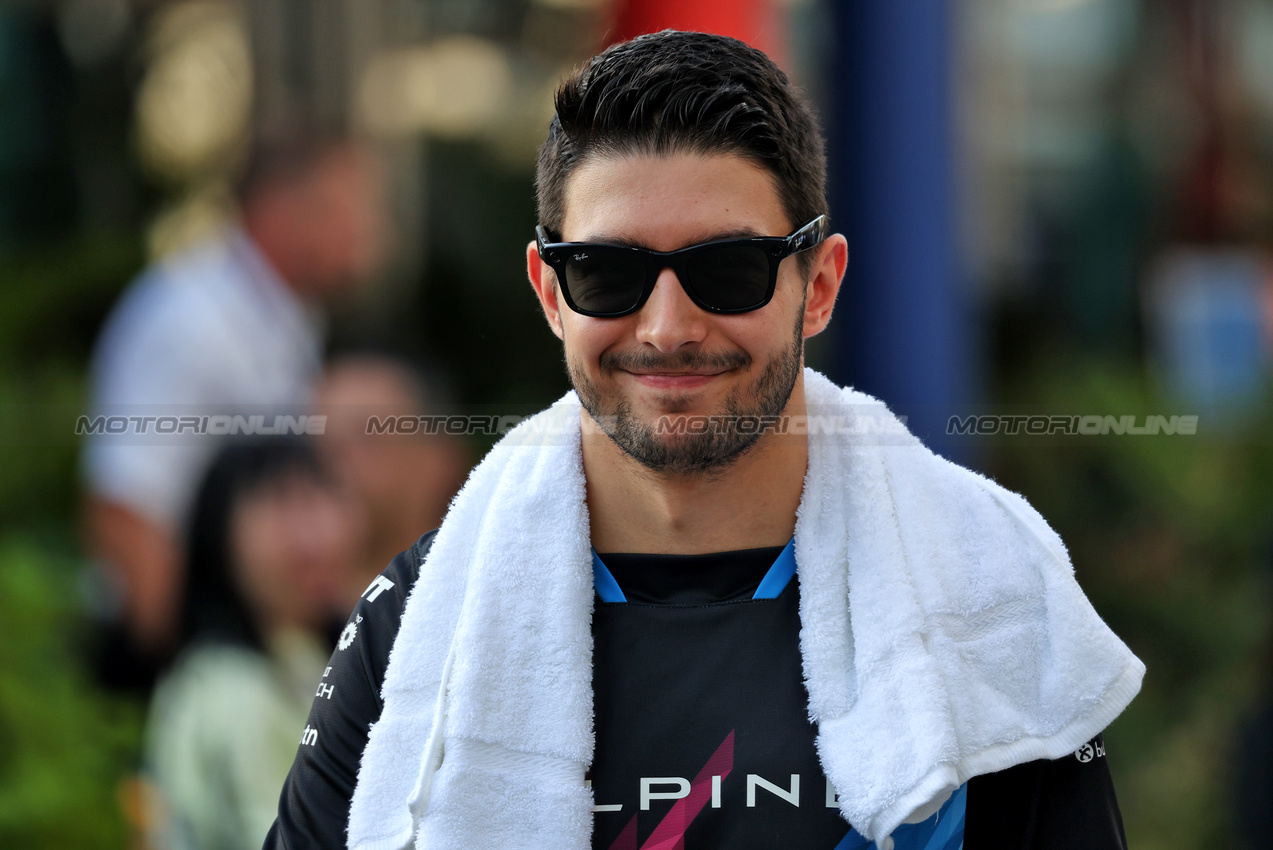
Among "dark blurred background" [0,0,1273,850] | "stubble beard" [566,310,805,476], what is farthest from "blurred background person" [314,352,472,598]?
"stubble beard" [566,310,805,476]

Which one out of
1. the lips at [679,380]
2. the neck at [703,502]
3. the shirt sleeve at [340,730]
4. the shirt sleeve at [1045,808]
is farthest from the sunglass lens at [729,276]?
the shirt sleeve at [1045,808]

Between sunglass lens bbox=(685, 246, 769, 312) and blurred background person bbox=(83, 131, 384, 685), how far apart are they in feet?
8.47

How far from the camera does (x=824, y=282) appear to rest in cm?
215

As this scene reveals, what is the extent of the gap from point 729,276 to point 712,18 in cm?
264

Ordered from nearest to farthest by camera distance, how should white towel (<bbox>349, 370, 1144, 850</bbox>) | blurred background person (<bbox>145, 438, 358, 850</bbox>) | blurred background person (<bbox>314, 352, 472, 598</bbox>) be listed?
white towel (<bbox>349, 370, 1144, 850</bbox>) < blurred background person (<bbox>145, 438, 358, 850</bbox>) < blurred background person (<bbox>314, 352, 472, 598</bbox>)

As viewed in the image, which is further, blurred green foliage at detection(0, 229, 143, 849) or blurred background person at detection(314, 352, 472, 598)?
blurred green foliage at detection(0, 229, 143, 849)

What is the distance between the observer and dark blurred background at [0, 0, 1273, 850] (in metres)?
4.57

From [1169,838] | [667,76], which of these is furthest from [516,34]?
[1169,838]

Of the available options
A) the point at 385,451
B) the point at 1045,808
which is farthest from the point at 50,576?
the point at 1045,808

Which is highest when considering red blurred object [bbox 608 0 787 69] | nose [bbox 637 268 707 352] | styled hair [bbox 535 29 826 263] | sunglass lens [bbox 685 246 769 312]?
red blurred object [bbox 608 0 787 69]

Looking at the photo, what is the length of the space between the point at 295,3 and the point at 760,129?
504 centimetres

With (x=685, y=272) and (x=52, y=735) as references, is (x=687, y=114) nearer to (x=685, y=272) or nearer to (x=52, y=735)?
(x=685, y=272)

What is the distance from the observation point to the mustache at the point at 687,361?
1958 millimetres

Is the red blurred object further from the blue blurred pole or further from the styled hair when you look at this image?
the styled hair
